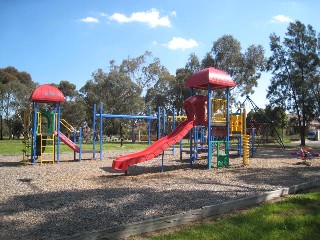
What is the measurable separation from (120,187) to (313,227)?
5598 millimetres

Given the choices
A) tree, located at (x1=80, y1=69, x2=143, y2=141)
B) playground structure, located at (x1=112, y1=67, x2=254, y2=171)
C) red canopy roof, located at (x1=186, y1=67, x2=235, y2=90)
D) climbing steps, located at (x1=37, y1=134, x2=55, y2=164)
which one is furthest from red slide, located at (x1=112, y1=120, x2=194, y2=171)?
tree, located at (x1=80, y1=69, x2=143, y2=141)

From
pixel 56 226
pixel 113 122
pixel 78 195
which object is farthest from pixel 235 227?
pixel 113 122

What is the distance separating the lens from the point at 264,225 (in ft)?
18.3

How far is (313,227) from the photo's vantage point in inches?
217

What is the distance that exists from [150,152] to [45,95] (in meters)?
7.56

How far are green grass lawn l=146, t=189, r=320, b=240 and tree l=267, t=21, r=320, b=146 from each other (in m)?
31.7

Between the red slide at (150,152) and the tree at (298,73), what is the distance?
1018 inches

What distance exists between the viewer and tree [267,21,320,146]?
A: 118ft

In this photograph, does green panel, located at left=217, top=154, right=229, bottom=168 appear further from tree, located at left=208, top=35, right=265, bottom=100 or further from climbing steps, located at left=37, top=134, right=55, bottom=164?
tree, located at left=208, top=35, right=265, bottom=100

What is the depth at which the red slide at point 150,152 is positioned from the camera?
38.9ft

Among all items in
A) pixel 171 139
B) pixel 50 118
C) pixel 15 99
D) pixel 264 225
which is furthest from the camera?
pixel 15 99

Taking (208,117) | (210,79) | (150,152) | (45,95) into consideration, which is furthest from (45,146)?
(210,79)

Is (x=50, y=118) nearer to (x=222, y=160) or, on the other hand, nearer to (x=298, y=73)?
(x=222, y=160)

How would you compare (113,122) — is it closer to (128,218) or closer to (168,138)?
(168,138)
